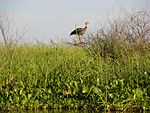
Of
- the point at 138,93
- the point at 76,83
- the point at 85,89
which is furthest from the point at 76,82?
the point at 138,93

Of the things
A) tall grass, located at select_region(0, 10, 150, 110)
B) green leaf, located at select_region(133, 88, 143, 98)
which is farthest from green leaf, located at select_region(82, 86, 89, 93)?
green leaf, located at select_region(133, 88, 143, 98)

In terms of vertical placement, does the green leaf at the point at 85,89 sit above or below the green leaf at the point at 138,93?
above

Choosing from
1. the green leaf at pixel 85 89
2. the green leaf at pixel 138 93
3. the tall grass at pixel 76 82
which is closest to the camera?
the green leaf at pixel 138 93

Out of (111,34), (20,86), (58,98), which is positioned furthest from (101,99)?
(111,34)

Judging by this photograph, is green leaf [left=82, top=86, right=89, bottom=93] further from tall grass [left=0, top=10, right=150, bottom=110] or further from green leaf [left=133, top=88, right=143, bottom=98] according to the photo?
green leaf [left=133, top=88, right=143, bottom=98]

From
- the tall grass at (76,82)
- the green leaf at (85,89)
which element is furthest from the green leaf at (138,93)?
the green leaf at (85,89)

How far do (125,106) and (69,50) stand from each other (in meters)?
3.84

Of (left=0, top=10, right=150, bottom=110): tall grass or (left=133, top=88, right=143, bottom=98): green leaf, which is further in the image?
(left=0, top=10, right=150, bottom=110): tall grass

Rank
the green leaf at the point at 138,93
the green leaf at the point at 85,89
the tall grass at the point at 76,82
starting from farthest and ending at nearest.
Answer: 1. the green leaf at the point at 85,89
2. the tall grass at the point at 76,82
3. the green leaf at the point at 138,93

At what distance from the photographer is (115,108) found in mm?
9148

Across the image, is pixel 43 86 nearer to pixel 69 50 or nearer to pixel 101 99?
pixel 101 99

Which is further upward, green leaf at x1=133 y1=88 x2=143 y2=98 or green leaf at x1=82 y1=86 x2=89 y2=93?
green leaf at x1=82 y1=86 x2=89 y2=93

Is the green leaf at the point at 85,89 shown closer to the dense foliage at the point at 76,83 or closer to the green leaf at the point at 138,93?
the dense foliage at the point at 76,83

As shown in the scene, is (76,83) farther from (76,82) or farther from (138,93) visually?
(138,93)
